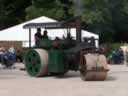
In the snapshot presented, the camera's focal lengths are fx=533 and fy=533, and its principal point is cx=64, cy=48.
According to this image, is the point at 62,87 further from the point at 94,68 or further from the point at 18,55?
the point at 18,55

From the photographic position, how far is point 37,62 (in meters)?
21.5

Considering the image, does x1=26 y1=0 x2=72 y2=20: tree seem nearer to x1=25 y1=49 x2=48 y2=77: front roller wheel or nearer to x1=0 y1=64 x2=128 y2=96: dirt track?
x1=25 y1=49 x2=48 y2=77: front roller wheel

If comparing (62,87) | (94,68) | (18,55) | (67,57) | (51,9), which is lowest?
(62,87)

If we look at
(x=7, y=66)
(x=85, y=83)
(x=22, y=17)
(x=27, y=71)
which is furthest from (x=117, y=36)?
(x=85, y=83)

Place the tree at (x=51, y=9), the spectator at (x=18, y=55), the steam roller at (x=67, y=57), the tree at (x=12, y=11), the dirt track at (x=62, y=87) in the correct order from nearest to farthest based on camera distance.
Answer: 1. the dirt track at (x=62, y=87)
2. the steam roller at (x=67, y=57)
3. the spectator at (x=18, y=55)
4. the tree at (x=51, y=9)
5. the tree at (x=12, y=11)

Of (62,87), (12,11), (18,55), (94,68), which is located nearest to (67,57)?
(94,68)

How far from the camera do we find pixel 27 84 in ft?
58.7

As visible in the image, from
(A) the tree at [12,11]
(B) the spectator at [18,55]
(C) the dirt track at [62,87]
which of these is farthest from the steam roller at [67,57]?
(A) the tree at [12,11]

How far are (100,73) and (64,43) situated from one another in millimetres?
2527

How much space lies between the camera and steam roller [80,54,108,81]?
1928cm

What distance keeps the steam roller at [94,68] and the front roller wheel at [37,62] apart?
221cm

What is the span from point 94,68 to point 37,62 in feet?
10.2

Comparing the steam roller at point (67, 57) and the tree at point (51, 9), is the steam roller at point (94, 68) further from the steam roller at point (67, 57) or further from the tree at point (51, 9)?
the tree at point (51, 9)

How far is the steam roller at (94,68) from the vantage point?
19281mm
